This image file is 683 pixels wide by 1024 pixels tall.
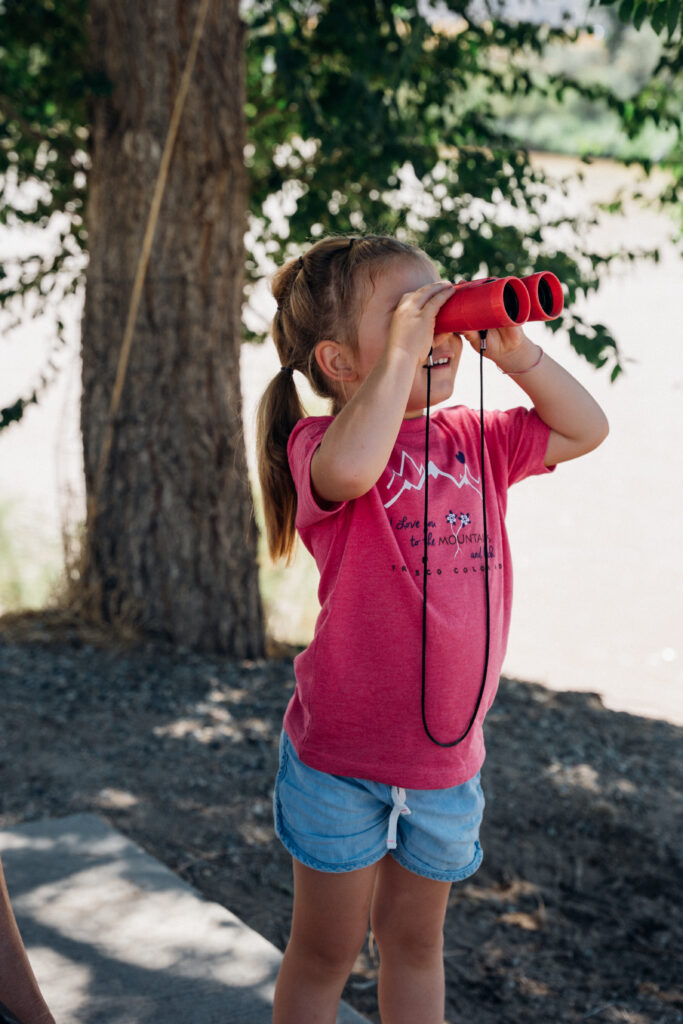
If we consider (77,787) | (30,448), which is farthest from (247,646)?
(30,448)

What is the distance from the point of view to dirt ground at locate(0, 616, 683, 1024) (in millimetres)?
2561

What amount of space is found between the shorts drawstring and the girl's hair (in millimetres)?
537

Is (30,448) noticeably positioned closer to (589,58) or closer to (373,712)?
(373,712)

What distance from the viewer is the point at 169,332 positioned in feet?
14.3

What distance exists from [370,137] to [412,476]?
112 inches

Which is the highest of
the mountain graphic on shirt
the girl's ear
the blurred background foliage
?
the blurred background foliage

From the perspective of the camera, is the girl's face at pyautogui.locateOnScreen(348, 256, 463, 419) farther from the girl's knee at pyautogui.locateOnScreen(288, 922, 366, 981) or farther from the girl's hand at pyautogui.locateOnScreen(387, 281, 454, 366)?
the girl's knee at pyautogui.locateOnScreen(288, 922, 366, 981)

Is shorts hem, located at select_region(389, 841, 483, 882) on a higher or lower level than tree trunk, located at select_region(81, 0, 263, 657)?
lower

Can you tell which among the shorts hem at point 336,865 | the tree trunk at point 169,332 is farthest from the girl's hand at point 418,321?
the tree trunk at point 169,332

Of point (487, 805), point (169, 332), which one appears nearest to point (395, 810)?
point (487, 805)

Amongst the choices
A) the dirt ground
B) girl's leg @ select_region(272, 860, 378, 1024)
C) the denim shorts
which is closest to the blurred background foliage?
the dirt ground

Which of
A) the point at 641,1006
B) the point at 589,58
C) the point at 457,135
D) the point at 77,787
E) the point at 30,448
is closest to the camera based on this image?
the point at 641,1006

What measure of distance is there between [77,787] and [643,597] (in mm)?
Result: 5931

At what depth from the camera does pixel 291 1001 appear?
1.75m
